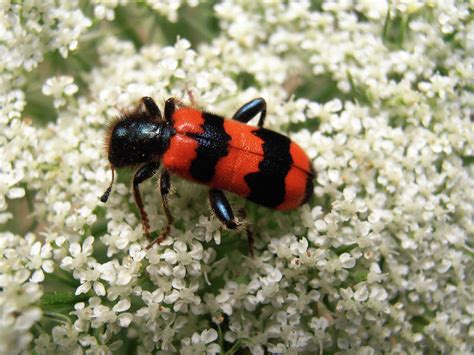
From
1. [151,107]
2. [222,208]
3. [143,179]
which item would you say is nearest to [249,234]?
[222,208]

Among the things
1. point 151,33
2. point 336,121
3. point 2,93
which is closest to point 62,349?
point 2,93

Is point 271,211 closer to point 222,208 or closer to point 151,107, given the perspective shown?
point 222,208

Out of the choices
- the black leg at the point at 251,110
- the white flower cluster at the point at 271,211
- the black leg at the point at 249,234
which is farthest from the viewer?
the black leg at the point at 251,110

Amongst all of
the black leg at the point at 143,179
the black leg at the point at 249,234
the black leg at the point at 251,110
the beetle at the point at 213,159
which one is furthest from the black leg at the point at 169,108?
the black leg at the point at 249,234

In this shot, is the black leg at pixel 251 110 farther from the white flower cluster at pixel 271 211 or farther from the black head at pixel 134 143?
the black head at pixel 134 143

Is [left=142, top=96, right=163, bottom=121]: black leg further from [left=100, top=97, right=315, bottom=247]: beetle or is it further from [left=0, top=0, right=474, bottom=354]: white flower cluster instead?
[left=0, top=0, right=474, bottom=354]: white flower cluster

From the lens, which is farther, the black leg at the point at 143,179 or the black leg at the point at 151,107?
Result: the black leg at the point at 151,107

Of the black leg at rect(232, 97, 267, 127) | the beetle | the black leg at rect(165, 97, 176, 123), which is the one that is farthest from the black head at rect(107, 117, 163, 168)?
the black leg at rect(232, 97, 267, 127)

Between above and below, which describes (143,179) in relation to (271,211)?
above
